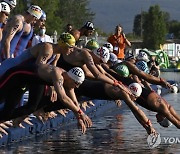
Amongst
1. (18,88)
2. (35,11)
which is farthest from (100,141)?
(35,11)

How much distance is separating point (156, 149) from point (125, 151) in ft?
1.63

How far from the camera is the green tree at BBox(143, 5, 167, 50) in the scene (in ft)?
274

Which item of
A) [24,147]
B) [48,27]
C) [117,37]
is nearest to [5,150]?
[24,147]

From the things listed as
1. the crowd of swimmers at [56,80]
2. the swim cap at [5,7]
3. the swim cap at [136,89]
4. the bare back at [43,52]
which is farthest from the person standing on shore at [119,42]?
the bare back at [43,52]

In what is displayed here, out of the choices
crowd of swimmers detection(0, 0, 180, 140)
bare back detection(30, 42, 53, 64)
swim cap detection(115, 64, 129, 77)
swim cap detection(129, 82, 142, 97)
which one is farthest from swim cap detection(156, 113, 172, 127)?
bare back detection(30, 42, 53, 64)

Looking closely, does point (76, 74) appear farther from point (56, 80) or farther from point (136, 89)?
point (136, 89)

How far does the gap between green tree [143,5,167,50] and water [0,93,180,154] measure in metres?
69.3

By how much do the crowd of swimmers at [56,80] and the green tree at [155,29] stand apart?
7052 cm

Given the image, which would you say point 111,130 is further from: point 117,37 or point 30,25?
point 117,37

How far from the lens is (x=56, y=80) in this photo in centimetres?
1061

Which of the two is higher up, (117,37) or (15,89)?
(117,37)

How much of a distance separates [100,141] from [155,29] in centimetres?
7341

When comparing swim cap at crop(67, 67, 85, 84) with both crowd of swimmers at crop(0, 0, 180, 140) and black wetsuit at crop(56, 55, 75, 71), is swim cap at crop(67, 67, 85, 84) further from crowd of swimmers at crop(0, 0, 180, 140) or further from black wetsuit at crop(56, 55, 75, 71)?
black wetsuit at crop(56, 55, 75, 71)

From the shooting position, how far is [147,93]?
12.0m
